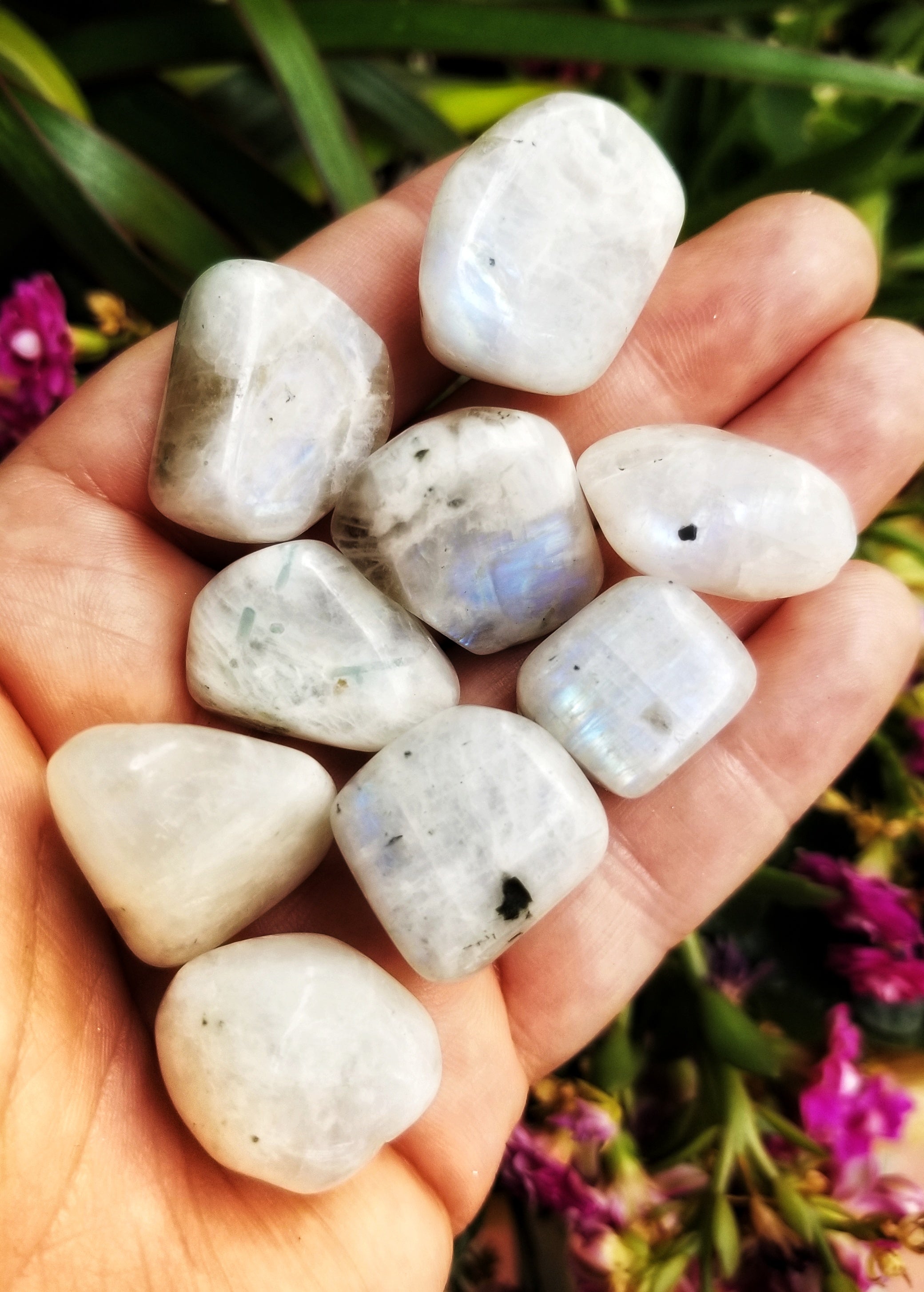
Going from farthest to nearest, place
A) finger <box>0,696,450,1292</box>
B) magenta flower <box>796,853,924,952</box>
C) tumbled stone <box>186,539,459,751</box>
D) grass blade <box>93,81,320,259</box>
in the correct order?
grass blade <box>93,81,320,259</box>
magenta flower <box>796,853,924,952</box>
tumbled stone <box>186,539,459,751</box>
finger <box>0,696,450,1292</box>

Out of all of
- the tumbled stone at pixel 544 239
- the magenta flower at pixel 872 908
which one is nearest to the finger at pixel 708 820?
the magenta flower at pixel 872 908

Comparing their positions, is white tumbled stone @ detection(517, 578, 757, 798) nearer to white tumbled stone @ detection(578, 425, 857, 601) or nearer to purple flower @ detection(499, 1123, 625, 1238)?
white tumbled stone @ detection(578, 425, 857, 601)

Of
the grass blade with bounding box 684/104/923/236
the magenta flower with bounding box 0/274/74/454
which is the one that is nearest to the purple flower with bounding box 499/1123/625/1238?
the magenta flower with bounding box 0/274/74/454

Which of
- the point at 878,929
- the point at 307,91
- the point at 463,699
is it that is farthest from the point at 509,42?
the point at 878,929

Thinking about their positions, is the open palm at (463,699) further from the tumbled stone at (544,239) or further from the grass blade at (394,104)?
the grass blade at (394,104)

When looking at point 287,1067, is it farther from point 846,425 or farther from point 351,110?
point 351,110

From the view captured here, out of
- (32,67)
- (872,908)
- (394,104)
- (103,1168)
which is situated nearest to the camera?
(103,1168)

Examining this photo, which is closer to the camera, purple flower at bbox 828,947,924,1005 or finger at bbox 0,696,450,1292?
finger at bbox 0,696,450,1292
